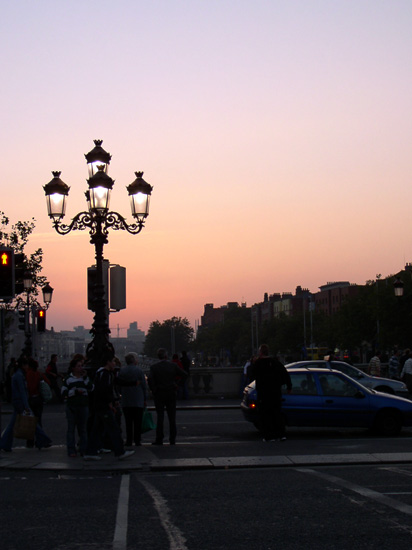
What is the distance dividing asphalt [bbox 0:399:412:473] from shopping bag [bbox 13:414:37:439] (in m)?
0.34

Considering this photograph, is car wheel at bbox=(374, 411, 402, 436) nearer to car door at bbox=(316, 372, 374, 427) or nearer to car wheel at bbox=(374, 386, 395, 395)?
car door at bbox=(316, 372, 374, 427)

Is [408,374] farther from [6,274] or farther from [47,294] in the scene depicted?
[47,294]

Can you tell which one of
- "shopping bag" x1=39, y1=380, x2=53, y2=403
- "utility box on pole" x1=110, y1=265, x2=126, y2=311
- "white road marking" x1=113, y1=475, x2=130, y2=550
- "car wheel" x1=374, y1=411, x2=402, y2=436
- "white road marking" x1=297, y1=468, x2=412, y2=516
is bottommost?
"white road marking" x1=113, y1=475, x2=130, y2=550

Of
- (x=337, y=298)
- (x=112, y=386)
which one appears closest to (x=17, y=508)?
(x=112, y=386)

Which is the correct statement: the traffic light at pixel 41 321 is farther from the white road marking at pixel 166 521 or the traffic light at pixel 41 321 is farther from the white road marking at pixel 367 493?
the white road marking at pixel 166 521

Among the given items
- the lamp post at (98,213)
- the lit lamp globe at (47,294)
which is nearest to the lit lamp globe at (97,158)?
the lamp post at (98,213)

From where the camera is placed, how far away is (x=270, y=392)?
57.9 feet

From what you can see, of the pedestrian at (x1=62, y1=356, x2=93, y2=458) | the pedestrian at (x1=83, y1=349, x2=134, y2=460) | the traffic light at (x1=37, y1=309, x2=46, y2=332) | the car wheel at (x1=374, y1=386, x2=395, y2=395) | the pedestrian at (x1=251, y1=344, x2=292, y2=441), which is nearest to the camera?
the pedestrian at (x1=83, y1=349, x2=134, y2=460)

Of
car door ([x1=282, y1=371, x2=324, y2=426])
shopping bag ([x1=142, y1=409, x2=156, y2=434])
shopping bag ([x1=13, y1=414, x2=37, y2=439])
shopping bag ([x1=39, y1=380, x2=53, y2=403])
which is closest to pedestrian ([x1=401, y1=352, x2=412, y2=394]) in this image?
car door ([x1=282, y1=371, x2=324, y2=426])

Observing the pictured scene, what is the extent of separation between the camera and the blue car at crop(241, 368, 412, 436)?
18.7 meters

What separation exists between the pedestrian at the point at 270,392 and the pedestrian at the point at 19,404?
4.20 metres

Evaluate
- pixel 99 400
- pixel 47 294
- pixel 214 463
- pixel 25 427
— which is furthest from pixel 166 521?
pixel 47 294

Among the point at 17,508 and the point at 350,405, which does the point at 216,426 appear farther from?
the point at 17,508

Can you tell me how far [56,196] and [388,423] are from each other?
27.5 feet
